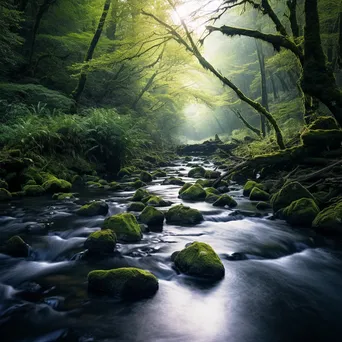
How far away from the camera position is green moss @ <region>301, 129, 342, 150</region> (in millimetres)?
6051

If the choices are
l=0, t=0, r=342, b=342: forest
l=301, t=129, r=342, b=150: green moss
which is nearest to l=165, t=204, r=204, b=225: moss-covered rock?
l=0, t=0, r=342, b=342: forest

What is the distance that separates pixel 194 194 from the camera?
6629 millimetres

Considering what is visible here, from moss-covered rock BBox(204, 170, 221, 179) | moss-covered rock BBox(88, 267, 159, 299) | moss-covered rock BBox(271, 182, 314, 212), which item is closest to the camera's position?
moss-covered rock BBox(88, 267, 159, 299)

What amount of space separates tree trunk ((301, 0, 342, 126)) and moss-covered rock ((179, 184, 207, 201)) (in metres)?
2.85

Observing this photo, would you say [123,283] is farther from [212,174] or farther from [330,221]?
[212,174]

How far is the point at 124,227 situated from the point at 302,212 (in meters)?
2.60

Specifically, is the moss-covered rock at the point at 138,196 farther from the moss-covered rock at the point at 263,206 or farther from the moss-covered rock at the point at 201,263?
the moss-covered rock at the point at 201,263

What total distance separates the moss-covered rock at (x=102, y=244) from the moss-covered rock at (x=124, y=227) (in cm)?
32

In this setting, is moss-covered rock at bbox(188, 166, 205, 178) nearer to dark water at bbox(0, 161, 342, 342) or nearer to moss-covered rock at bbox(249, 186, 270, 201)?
moss-covered rock at bbox(249, 186, 270, 201)

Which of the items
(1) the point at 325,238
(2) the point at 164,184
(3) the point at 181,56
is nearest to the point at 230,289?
(1) the point at 325,238

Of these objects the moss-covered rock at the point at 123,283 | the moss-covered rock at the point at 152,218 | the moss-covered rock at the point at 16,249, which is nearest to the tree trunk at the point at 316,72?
the moss-covered rock at the point at 152,218

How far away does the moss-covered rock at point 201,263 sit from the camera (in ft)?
9.53

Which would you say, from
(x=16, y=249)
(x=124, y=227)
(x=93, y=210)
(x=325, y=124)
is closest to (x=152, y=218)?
(x=124, y=227)

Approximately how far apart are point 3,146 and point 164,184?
429 centimetres
